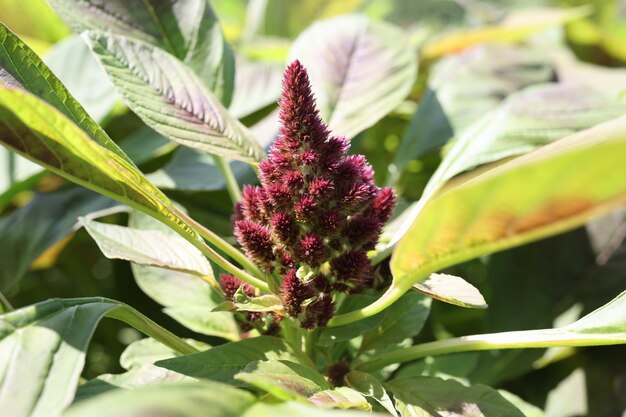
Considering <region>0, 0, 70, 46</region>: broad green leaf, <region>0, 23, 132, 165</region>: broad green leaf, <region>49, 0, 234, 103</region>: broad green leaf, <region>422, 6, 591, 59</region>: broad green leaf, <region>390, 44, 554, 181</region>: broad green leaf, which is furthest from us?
<region>0, 0, 70, 46</region>: broad green leaf

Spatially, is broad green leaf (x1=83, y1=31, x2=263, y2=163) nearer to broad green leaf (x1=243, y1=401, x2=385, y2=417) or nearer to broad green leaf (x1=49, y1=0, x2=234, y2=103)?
broad green leaf (x1=49, y1=0, x2=234, y2=103)

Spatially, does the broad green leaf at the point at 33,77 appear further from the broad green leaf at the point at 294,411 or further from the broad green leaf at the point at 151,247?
the broad green leaf at the point at 294,411

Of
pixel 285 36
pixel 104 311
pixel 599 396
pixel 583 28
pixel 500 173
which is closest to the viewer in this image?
pixel 500 173

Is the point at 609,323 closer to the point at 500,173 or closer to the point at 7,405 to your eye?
the point at 500,173

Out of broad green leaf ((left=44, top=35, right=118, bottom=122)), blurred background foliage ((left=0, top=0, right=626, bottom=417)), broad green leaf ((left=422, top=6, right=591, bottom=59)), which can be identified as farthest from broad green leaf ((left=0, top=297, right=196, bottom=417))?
broad green leaf ((left=422, top=6, right=591, bottom=59))

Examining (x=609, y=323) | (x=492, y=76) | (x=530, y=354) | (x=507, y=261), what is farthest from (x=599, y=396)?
(x=492, y=76)
